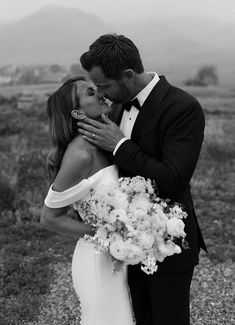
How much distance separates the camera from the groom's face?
2979 millimetres

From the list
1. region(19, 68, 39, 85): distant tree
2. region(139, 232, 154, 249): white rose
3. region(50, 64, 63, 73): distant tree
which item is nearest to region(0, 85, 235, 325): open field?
region(139, 232, 154, 249): white rose

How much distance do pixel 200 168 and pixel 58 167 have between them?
32.9 ft

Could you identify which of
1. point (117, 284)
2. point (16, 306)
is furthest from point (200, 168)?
point (117, 284)

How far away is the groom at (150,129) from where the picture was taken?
2887 millimetres

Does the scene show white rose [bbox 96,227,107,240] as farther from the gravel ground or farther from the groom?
the gravel ground

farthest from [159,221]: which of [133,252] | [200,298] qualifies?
[200,298]

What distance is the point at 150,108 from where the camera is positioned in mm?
3072

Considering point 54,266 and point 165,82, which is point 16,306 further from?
point 165,82

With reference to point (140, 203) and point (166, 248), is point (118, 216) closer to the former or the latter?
point (140, 203)

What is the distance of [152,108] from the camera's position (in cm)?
307

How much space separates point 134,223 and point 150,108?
75cm

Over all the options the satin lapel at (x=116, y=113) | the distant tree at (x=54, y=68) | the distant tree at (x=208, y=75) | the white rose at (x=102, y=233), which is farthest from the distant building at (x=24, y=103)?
the distant tree at (x=54, y=68)

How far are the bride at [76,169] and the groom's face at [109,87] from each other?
0.07m

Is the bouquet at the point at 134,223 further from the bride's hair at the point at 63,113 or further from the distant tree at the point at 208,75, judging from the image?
the distant tree at the point at 208,75
